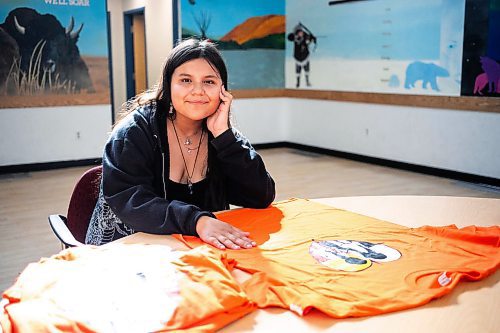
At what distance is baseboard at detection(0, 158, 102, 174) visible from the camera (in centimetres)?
657

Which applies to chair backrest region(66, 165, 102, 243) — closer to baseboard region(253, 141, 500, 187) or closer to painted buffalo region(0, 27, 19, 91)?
baseboard region(253, 141, 500, 187)

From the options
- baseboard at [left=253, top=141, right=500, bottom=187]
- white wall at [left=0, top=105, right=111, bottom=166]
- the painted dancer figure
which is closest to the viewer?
baseboard at [left=253, top=141, right=500, bottom=187]

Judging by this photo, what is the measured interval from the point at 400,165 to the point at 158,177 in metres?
5.38

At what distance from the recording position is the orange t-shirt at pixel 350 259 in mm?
1150

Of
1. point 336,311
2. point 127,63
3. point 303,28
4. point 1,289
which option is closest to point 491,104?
point 303,28

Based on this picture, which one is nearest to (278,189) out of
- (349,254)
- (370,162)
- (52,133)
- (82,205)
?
(370,162)

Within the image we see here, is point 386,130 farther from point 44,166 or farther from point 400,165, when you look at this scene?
point 44,166

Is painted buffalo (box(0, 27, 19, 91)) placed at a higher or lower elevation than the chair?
higher

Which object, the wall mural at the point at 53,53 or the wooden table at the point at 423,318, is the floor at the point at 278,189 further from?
the wooden table at the point at 423,318

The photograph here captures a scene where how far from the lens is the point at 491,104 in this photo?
18.5 feet

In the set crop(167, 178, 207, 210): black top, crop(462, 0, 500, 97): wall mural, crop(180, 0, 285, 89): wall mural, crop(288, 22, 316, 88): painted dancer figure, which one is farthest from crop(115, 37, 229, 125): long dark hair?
crop(288, 22, 316, 88): painted dancer figure

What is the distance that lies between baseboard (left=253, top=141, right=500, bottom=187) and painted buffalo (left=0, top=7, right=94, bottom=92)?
9.45 ft

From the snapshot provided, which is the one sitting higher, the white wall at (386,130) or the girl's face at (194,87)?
the girl's face at (194,87)

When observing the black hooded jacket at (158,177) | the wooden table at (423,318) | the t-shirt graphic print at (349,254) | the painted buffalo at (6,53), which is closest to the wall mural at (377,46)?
the painted buffalo at (6,53)
